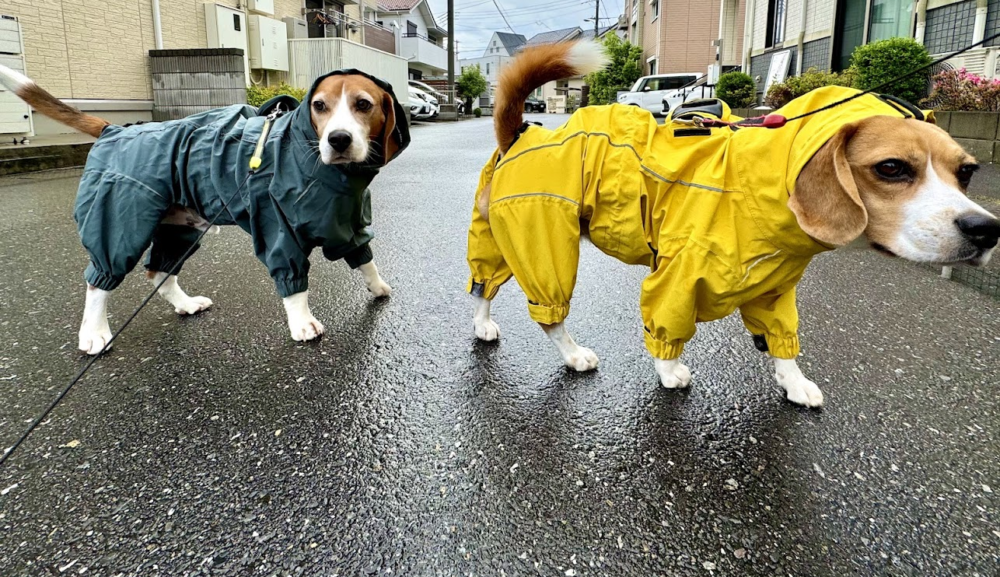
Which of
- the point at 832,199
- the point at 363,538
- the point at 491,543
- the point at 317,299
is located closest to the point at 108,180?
the point at 317,299

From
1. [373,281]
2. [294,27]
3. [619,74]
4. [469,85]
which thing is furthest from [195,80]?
[469,85]

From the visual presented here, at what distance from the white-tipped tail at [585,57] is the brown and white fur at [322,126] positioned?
3.06ft

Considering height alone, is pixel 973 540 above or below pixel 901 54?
below

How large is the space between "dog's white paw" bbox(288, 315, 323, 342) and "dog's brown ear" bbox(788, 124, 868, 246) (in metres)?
2.03

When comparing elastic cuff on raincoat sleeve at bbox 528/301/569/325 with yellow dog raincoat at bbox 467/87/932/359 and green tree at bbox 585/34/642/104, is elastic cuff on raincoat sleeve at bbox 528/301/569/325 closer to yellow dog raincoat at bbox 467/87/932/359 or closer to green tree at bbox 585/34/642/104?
yellow dog raincoat at bbox 467/87/932/359

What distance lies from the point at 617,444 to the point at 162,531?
1.29 meters

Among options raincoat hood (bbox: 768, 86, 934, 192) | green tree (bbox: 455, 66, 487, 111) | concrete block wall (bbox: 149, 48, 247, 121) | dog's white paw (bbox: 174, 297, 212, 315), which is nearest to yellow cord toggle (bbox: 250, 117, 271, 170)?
dog's white paw (bbox: 174, 297, 212, 315)

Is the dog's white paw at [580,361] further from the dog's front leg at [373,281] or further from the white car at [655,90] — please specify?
the white car at [655,90]

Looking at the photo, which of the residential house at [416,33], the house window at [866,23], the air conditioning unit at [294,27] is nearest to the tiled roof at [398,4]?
the residential house at [416,33]

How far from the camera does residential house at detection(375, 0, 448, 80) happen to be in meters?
36.7

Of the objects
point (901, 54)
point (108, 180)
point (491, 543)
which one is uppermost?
point (901, 54)

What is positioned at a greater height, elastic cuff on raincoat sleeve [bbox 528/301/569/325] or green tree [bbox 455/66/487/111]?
green tree [bbox 455/66/487/111]

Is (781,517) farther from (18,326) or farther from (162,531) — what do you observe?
(18,326)

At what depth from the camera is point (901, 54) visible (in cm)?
871
